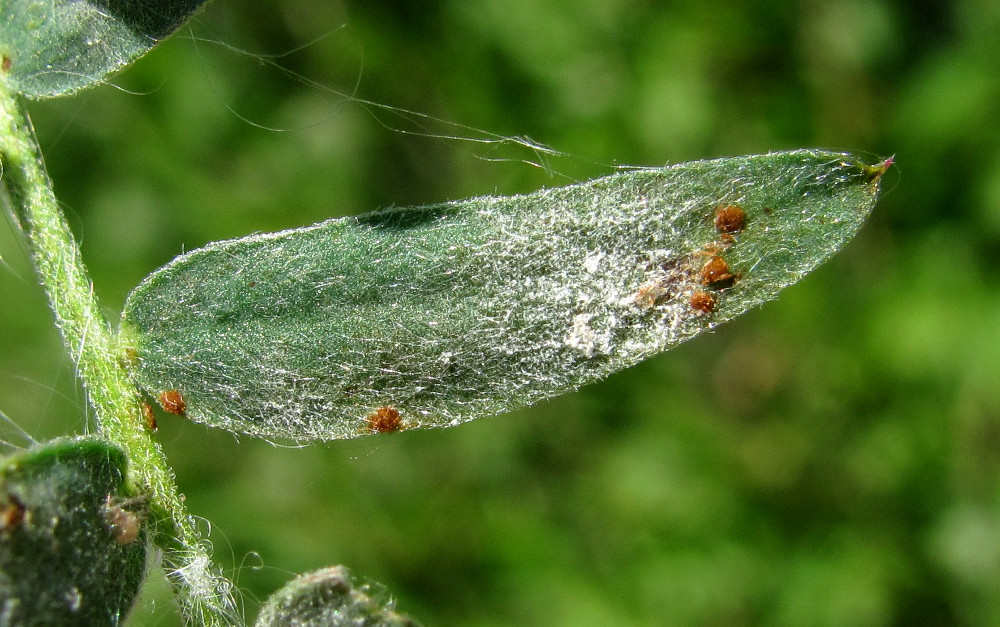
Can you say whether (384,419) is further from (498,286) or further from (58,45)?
(58,45)

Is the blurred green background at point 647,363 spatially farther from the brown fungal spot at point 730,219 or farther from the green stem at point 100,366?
the brown fungal spot at point 730,219

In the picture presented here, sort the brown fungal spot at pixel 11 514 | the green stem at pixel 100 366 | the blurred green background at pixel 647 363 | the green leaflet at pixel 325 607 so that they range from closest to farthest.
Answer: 1. the brown fungal spot at pixel 11 514
2. the green leaflet at pixel 325 607
3. the green stem at pixel 100 366
4. the blurred green background at pixel 647 363

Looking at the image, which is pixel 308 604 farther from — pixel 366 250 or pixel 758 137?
pixel 758 137

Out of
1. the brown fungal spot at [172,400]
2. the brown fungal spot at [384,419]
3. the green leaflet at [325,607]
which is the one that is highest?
the brown fungal spot at [172,400]

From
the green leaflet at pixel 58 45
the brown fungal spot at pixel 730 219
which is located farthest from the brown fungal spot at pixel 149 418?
the brown fungal spot at pixel 730 219

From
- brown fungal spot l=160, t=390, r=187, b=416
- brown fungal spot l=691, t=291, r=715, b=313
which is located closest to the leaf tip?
brown fungal spot l=691, t=291, r=715, b=313

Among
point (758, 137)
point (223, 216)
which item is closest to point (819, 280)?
point (758, 137)
